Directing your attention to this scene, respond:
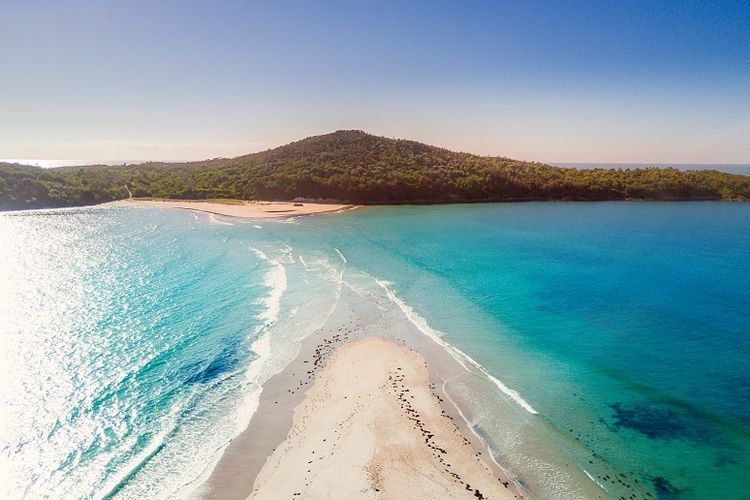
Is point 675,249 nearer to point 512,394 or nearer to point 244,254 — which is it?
point 512,394

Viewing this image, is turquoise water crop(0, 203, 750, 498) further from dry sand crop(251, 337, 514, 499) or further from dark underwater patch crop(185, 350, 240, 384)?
dry sand crop(251, 337, 514, 499)

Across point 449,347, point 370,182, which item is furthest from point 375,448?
point 370,182

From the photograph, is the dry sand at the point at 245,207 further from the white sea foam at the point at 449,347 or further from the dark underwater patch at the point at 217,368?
the dark underwater patch at the point at 217,368

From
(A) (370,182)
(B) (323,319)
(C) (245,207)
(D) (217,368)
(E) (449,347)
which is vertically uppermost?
(A) (370,182)

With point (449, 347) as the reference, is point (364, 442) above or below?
below

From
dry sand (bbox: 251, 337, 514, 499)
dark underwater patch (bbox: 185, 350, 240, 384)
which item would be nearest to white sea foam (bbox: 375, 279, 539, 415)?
dry sand (bbox: 251, 337, 514, 499)

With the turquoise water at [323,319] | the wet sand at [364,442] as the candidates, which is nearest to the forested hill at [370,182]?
the turquoise water at [323,319]

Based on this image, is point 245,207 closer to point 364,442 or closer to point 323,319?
point 323,319

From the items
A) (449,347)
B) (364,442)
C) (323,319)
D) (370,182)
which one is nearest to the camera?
(364,442)
